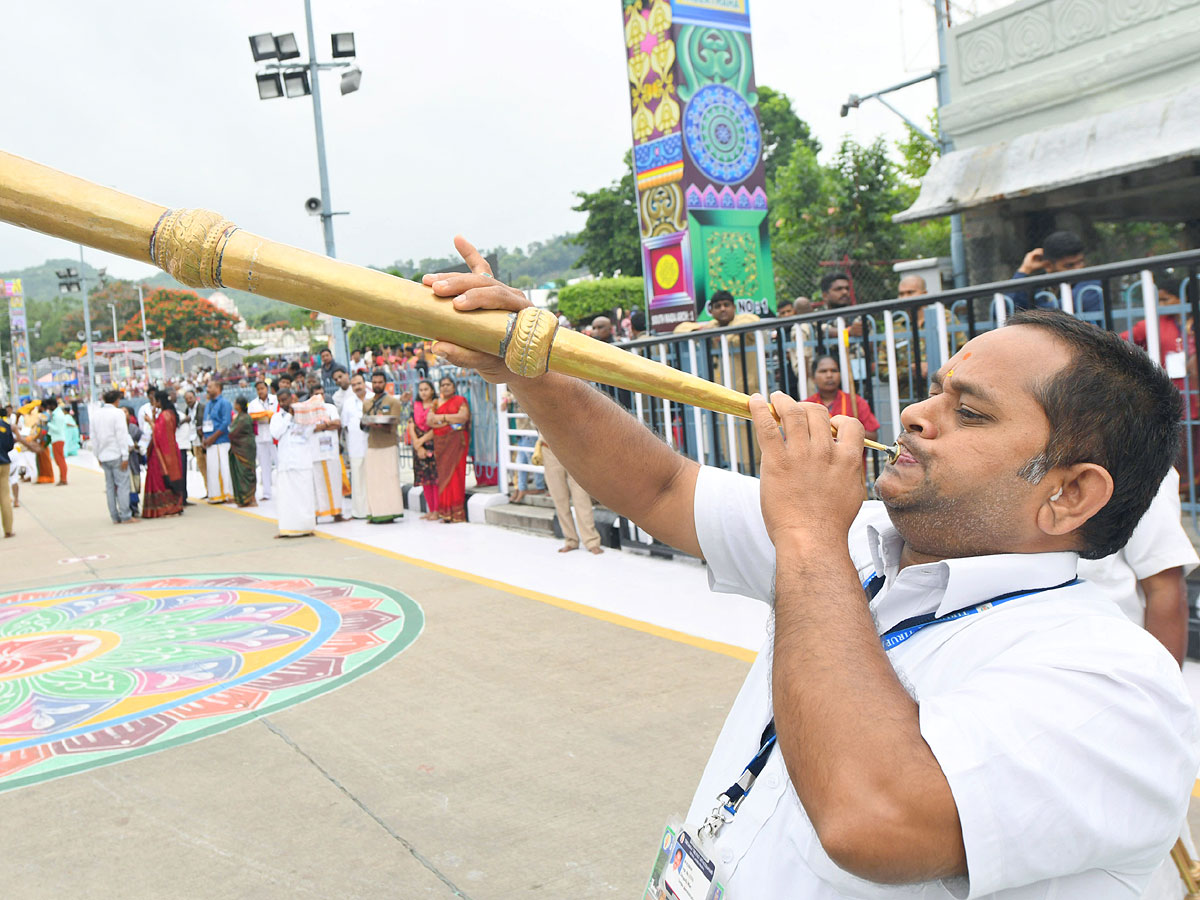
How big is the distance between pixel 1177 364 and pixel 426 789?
3.65m

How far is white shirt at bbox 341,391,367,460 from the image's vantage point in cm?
1088

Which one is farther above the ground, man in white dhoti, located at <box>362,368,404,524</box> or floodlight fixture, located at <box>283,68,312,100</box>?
floodlight fixture, located at <box>283,68,312,100</box>

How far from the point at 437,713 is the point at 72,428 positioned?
27.9 m

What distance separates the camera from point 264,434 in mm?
13969

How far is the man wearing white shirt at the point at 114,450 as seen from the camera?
12117 mm

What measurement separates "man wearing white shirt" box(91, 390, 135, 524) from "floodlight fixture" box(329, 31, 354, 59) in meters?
6.11

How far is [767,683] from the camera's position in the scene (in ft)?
4.90

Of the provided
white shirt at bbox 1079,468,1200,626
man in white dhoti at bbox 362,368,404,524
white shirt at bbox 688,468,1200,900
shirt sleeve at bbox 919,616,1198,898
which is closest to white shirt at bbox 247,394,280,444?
man in white dhoti at bbox 362,368,404,524

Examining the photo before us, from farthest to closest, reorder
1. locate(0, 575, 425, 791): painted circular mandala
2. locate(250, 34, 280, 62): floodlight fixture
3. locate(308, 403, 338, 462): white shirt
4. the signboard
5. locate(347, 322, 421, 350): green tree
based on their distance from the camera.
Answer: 1. locate(347, 322, 421, 350): green tree
2. the signboard
3. locate(250, 34, 280, 62): floodlight fixture
4. locate(308, 403, 338, 462): white shirt
5. locate(0, 575, 425, 791): painted circular mandala

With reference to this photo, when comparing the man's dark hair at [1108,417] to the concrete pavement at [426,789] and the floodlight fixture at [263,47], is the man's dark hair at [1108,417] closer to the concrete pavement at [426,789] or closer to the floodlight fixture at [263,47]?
the concrete pavement at [426,789]

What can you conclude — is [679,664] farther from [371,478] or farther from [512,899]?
[371,478]

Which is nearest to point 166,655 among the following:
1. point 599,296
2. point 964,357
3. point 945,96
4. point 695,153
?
point 964,357

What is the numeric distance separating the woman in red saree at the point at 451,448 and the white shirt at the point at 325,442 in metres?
1.12

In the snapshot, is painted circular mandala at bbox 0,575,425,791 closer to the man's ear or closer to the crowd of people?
the crowd of people
